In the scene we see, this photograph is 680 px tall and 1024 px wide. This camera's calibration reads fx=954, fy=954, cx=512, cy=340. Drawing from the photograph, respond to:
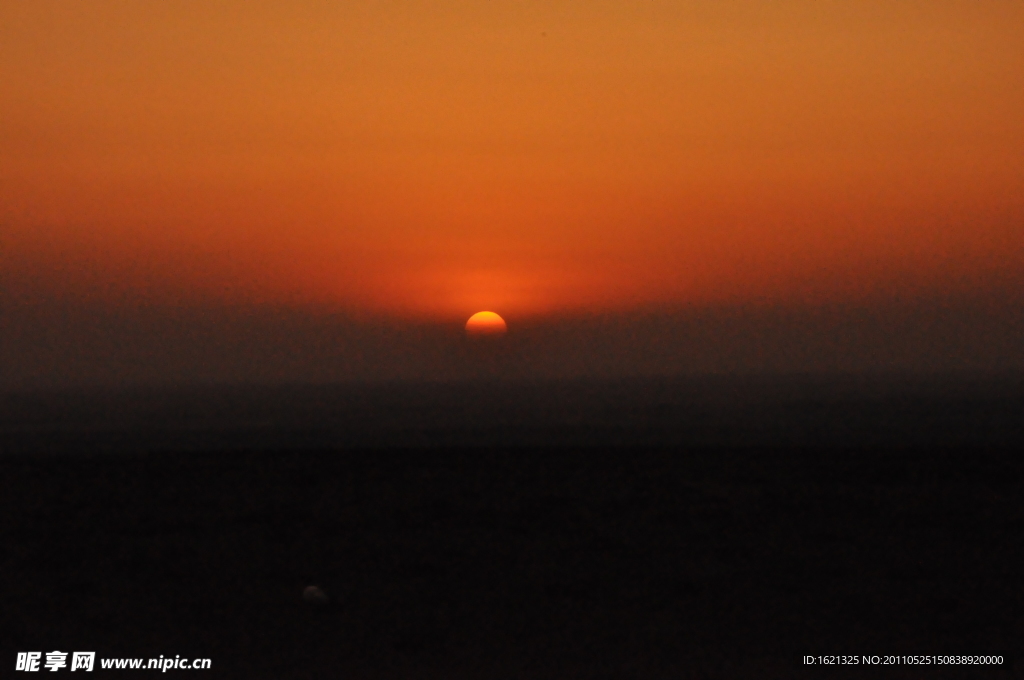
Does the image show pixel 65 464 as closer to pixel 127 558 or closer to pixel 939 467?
pixel 127 558

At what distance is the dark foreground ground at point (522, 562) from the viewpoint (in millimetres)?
9398

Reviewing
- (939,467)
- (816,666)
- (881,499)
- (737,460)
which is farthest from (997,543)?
(737,460)

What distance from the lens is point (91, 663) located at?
28.0ft

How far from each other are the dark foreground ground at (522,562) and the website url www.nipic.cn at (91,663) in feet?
0.63

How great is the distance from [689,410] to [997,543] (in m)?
61.2

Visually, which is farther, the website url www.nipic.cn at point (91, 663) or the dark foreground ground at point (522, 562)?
the dark foreground ground at point (522, 562)

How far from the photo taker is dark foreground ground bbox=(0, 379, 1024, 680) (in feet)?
30.8

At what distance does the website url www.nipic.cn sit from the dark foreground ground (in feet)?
0.63
